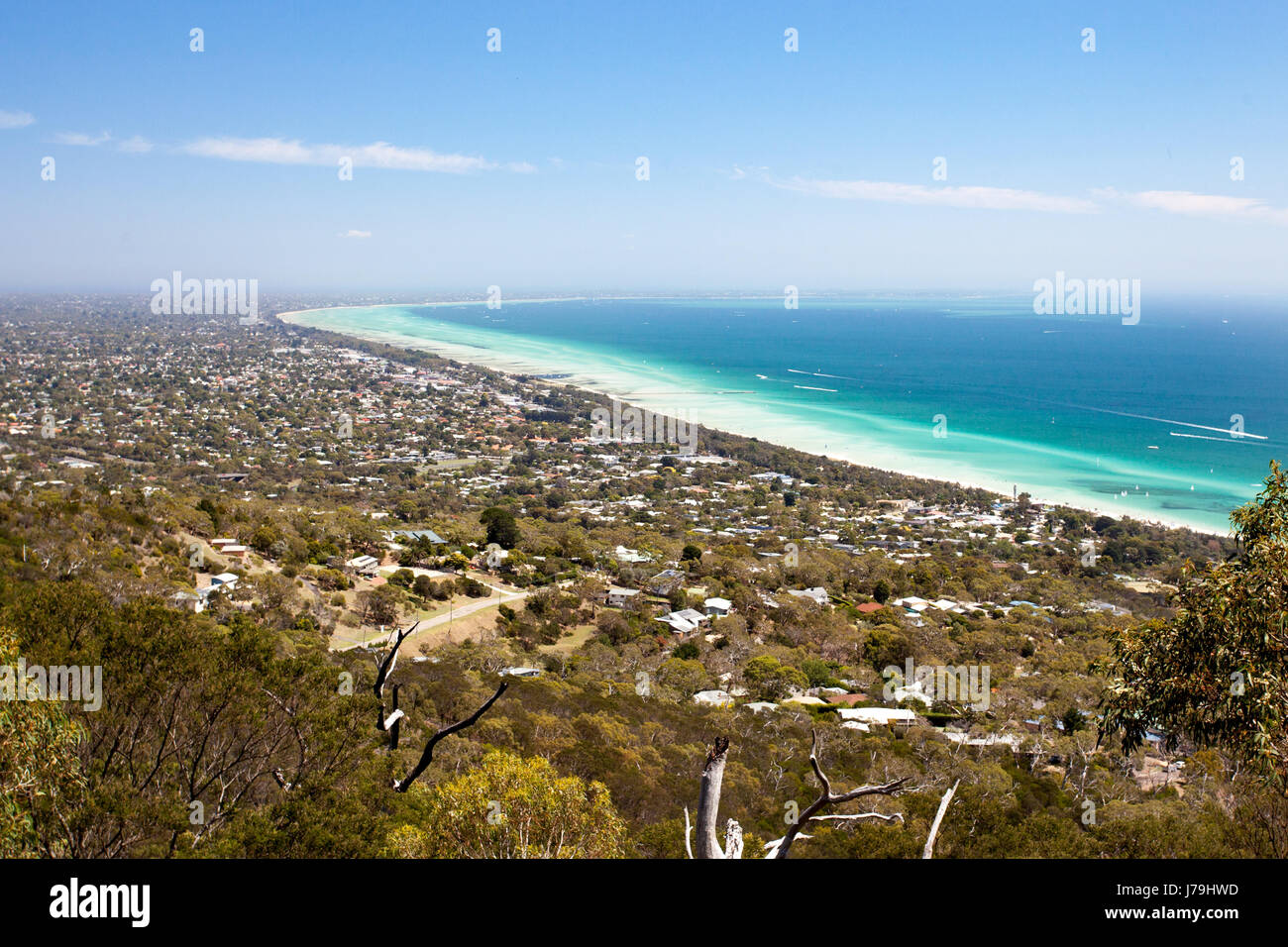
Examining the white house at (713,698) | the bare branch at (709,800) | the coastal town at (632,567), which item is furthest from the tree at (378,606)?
the bare branch at (709,800)

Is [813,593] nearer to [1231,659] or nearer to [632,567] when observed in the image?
[632,567]

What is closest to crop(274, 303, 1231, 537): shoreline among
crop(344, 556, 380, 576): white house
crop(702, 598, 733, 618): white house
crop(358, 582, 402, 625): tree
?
crop(702, 598, 733, 618): white house

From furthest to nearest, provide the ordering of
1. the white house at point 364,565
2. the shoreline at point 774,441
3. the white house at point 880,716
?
1. the shoreline at point 774,441
2. the white house at point 364,565
3. the white house at point 880,716

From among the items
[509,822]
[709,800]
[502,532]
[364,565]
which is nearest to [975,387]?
[502,532]

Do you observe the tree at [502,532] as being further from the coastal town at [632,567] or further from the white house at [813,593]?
the white house at [813,593]

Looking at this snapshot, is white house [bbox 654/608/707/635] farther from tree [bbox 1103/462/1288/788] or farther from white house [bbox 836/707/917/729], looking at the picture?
tree [bbox 1103/462/1288/788]

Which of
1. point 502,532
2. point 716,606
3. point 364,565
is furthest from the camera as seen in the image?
point 502,532
